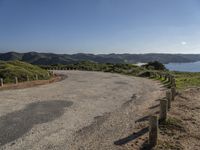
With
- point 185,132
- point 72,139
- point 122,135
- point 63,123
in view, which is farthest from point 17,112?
point 185,132

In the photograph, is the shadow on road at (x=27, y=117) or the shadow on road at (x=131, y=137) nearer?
the shadow on road at (x=131, y=137)

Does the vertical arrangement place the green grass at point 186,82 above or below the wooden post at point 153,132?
below

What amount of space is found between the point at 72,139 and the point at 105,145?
3.82ft

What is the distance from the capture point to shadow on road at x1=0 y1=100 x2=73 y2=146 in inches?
328

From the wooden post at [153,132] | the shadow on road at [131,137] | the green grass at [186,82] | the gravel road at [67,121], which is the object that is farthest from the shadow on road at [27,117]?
the green grass at [186,82]

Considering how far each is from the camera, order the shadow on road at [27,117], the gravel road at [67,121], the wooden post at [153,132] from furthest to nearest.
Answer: the shadow on road at [27,117], the gravel road at [67,121], the wooden post at [153,132]

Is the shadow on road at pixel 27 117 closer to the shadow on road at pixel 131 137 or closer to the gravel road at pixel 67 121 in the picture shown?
the gravel road at pixel 67 121

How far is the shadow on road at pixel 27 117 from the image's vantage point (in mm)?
8328

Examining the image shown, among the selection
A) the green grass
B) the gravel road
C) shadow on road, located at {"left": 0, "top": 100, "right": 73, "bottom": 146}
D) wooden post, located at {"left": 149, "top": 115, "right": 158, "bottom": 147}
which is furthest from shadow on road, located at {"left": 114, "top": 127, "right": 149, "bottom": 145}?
the green grass

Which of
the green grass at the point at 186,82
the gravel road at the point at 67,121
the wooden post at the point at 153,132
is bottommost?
the green grass at the point at 186,82

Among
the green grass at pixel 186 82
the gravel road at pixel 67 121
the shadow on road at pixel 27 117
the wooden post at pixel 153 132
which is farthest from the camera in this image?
the green grass at pixel 186 82

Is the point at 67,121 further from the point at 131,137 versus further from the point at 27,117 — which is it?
the point at 131,137

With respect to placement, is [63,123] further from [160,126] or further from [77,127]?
[160,126]

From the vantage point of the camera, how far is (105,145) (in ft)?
24.1
